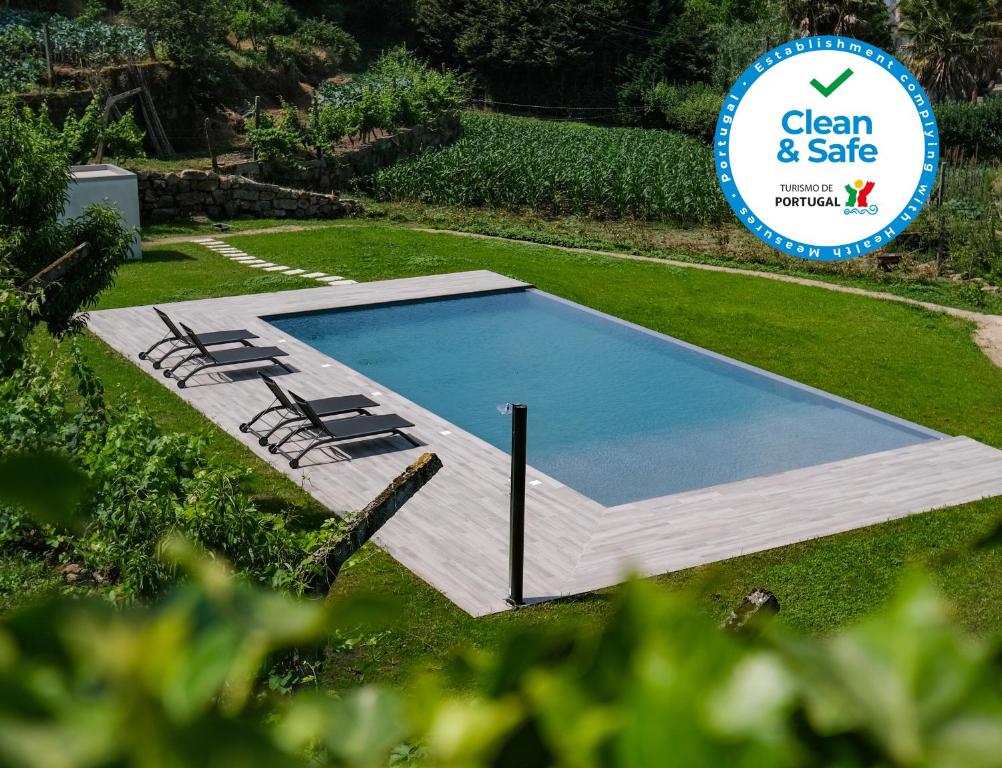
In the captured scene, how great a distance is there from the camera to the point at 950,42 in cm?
3575

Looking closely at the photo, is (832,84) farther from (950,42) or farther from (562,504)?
(950,42)

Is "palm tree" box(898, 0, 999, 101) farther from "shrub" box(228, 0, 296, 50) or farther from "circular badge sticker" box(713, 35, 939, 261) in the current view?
"shrub" box(228, 0, 296, 50)

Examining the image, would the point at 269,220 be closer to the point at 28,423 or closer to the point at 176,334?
the point at 176,334

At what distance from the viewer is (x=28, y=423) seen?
6.18m

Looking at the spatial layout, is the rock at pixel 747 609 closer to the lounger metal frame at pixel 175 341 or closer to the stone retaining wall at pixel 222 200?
the lounger metal frame at pixel 175 341

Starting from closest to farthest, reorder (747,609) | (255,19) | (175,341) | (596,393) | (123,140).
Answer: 1. (747,609)
2. (596,393)
3. (175,341)
4. (123,140)
5. (255,19)

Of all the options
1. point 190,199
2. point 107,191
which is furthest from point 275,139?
point 107,191

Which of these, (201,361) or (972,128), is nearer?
(201,361)

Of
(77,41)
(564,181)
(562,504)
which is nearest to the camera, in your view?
(562,504)

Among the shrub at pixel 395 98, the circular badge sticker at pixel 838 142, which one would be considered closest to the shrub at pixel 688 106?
the shrub at pixel 395 98

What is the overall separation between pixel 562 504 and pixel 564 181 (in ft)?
52.1

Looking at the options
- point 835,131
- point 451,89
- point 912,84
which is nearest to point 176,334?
point 835,131

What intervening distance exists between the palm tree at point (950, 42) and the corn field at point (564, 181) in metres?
12.9

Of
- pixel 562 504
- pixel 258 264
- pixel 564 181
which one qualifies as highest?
pixel 564 181
